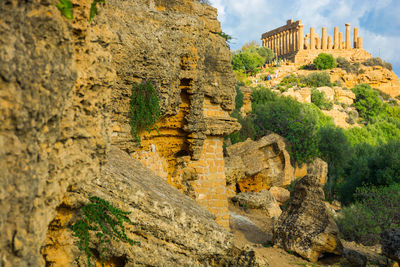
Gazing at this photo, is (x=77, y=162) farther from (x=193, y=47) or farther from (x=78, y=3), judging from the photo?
(x=193, y=47)

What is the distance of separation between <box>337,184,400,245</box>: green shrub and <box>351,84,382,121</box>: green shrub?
30.3 m

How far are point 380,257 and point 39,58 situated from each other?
8.49 meters

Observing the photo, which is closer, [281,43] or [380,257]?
[380,257]

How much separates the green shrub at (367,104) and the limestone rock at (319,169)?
22.7 metres

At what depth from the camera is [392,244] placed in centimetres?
684

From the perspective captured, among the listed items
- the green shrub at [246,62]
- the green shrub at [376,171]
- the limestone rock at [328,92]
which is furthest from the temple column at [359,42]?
the green shrub at [376,171]

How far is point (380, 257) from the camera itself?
812 cm

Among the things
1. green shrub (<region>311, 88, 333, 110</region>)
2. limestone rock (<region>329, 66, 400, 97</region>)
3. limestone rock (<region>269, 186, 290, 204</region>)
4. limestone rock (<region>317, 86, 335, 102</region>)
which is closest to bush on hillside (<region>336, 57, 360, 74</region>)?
limestone rock (<region>329, 66, 400, 97</region>)

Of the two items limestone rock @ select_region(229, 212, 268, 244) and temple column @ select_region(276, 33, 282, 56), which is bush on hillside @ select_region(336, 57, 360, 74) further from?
limestone rock @ select_region(229, 212, 268, 244)

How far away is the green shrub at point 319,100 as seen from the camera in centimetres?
3694

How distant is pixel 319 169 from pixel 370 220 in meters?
9.02

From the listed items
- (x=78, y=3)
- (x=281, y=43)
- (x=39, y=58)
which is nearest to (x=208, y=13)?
(x=78, y=3)

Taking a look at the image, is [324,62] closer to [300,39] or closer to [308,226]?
[300,39]

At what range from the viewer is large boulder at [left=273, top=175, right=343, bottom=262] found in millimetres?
7398
